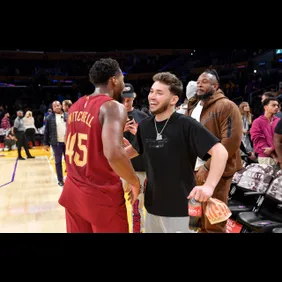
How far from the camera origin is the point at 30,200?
19.2 ft

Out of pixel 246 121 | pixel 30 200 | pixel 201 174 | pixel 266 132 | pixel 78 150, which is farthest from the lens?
pixel 246 121

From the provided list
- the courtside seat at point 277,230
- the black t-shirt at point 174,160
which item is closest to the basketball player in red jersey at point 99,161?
the black t-shirt at point 174,160

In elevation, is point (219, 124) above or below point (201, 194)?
above

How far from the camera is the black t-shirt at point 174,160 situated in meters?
2.16

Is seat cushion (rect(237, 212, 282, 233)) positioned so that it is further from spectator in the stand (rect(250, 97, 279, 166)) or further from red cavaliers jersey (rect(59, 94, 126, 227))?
red cavaliers jersey (rect(59, 94, 126, 227))

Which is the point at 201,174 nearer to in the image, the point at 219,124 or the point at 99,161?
the point at 219,124

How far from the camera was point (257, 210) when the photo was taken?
3850 millimetres

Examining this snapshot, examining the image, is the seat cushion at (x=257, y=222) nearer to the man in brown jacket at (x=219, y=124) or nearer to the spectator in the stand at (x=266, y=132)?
the man in brown jacket at (x=219, y=124)

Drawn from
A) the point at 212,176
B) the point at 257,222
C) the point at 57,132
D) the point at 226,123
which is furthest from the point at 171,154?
the point at 57,132

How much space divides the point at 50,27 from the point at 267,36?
2.10 metres

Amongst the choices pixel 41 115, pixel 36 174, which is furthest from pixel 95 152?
pixel 41 115

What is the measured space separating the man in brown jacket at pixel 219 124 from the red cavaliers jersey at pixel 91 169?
1.04 metres

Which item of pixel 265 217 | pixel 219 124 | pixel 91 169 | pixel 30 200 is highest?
pixel 219 124

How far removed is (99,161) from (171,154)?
45 centimetres
